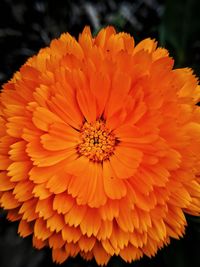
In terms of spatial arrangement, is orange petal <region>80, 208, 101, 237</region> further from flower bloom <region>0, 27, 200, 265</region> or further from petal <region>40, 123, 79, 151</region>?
petal <region>40, 123, 79, 151</region>

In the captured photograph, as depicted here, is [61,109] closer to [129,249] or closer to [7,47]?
[129,249]

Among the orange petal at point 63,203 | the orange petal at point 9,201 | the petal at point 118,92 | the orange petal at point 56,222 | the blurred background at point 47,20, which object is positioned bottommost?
the orange petal at point 56,222

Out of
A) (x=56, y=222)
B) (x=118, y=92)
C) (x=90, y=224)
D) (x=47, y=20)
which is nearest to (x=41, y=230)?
(x=56, y=222)

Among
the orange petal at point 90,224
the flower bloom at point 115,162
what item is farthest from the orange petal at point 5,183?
the orange petal at point 90,224

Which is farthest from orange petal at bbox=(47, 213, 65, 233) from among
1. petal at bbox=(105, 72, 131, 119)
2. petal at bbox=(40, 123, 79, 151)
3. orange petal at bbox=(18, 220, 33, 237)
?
petal at bbox=(105, 72, 131, 119)

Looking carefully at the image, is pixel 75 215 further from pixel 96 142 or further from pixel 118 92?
pixel 118 92

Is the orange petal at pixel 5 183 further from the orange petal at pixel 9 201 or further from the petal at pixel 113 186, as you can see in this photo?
the petal at pixel 113 186
